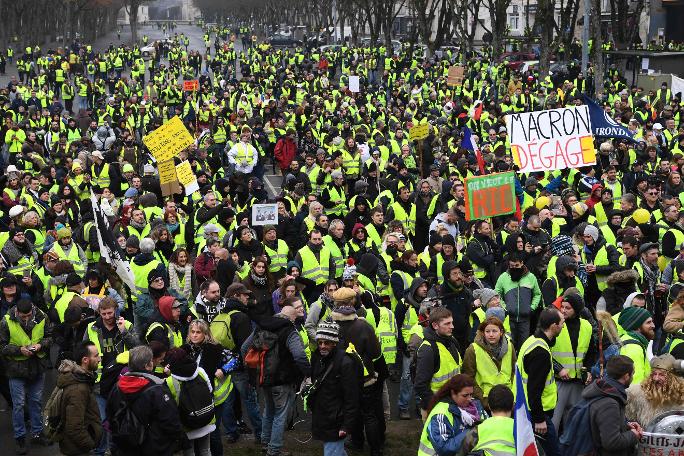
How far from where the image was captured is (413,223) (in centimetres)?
1558

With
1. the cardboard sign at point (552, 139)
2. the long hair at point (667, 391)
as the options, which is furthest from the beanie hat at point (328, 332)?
the cardboard sign at point (552, 139)

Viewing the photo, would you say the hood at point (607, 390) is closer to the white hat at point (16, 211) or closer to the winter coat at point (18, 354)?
the winter coat at point (18, 354)

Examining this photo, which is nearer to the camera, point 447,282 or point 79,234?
point 447,282

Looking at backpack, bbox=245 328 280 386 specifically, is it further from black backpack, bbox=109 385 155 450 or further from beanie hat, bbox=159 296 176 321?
black backpack, bbox=109 385 155 450

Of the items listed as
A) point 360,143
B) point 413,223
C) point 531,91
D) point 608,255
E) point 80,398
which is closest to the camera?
point 80,398

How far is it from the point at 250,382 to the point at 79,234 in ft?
18.2

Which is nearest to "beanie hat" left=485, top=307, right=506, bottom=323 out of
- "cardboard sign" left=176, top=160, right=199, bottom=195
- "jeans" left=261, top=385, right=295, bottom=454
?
"jeans" left=261, top=385, right=295, bottom=454

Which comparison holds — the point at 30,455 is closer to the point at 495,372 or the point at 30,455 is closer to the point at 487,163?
the point at 495,372

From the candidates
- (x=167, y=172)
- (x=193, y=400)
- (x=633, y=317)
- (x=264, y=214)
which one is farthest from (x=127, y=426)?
(x=167, y=172)

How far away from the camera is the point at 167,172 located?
53.2 ft

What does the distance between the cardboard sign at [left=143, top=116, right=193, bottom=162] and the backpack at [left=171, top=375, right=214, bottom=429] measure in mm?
8838

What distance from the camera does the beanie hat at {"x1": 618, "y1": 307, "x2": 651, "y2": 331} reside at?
858cm

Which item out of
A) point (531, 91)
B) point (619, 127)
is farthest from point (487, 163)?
point (531, 91)

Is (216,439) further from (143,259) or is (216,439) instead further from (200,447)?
(143,259)
